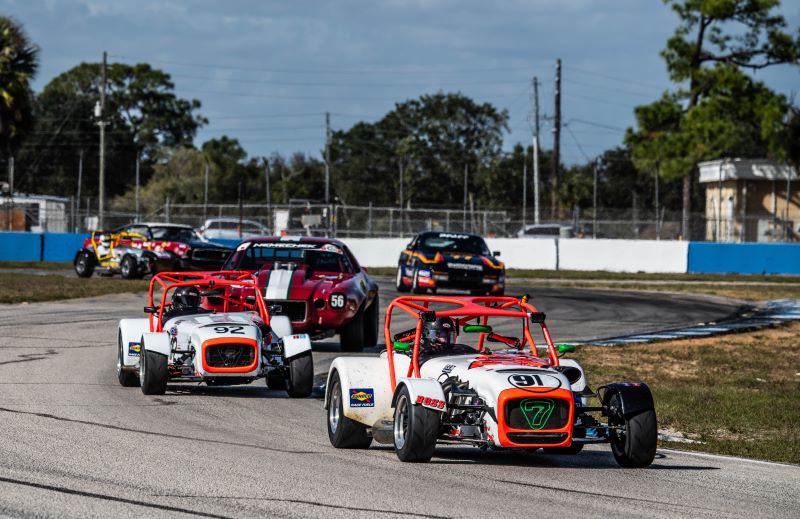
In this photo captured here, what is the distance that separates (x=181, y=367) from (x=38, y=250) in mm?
38382

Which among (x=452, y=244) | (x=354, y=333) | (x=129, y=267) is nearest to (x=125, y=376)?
(x=354, y=333)

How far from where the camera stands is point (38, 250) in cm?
4944

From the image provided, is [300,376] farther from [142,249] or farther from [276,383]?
[142,249]

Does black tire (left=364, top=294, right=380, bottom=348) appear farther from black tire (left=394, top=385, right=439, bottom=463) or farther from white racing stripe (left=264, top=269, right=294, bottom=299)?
black tire (left=394, top=385, right=439, bottom=463)

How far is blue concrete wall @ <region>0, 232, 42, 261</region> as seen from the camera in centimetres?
4909

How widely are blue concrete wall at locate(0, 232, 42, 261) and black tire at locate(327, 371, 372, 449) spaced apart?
136ft


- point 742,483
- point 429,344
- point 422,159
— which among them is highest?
point 422,159

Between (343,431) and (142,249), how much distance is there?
Result: 24431 millimetres

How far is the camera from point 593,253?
47.3m

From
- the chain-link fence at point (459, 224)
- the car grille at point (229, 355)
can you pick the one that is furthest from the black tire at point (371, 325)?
the chain-link fence at point (459, 224)

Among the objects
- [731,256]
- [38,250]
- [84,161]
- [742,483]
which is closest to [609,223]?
[731,256]

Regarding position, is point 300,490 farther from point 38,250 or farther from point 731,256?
point 38,250

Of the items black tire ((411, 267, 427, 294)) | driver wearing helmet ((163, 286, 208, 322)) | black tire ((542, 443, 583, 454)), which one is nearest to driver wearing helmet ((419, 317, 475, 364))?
black tire ((542, 443, 583, 454))

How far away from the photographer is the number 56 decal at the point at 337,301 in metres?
17.0
